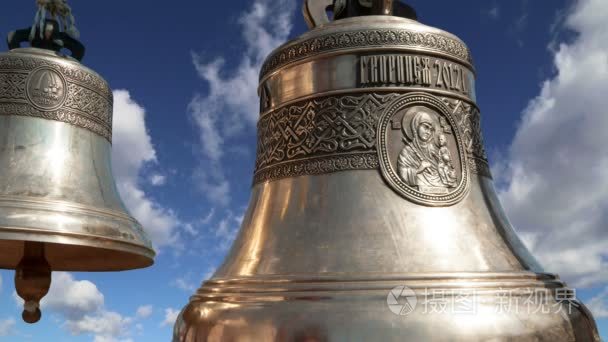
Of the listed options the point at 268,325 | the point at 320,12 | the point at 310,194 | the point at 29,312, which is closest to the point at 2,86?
the point at 29,312

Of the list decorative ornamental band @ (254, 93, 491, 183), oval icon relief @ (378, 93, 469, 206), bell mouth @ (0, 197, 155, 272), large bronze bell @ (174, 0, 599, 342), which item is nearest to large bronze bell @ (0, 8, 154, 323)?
bell mouth @ (0, 197, 155, 272)

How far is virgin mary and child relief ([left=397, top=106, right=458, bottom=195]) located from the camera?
1825 millimetres

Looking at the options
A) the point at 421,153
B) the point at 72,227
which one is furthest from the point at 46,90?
the point at 421,153

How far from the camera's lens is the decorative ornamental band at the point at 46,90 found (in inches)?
113

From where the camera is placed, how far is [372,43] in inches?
75.7

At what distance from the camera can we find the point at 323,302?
154 centimetres

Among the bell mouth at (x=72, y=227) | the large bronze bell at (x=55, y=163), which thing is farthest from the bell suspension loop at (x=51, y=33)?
the bell mouth at (x=72, y=227)

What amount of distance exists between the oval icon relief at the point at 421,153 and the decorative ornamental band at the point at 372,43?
20cm

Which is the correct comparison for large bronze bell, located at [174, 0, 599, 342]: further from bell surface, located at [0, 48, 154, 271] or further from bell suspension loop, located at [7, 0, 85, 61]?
bell suspension loop, located at [7, 0, 85, 61]

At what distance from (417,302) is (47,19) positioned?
2.59 m

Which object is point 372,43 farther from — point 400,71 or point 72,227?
point 72,227

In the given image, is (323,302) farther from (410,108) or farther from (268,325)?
(410,108)

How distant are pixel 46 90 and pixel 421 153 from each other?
6.89 ft

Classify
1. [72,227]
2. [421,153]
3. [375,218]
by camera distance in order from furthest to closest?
[72,227], [421,153], [375,218]
